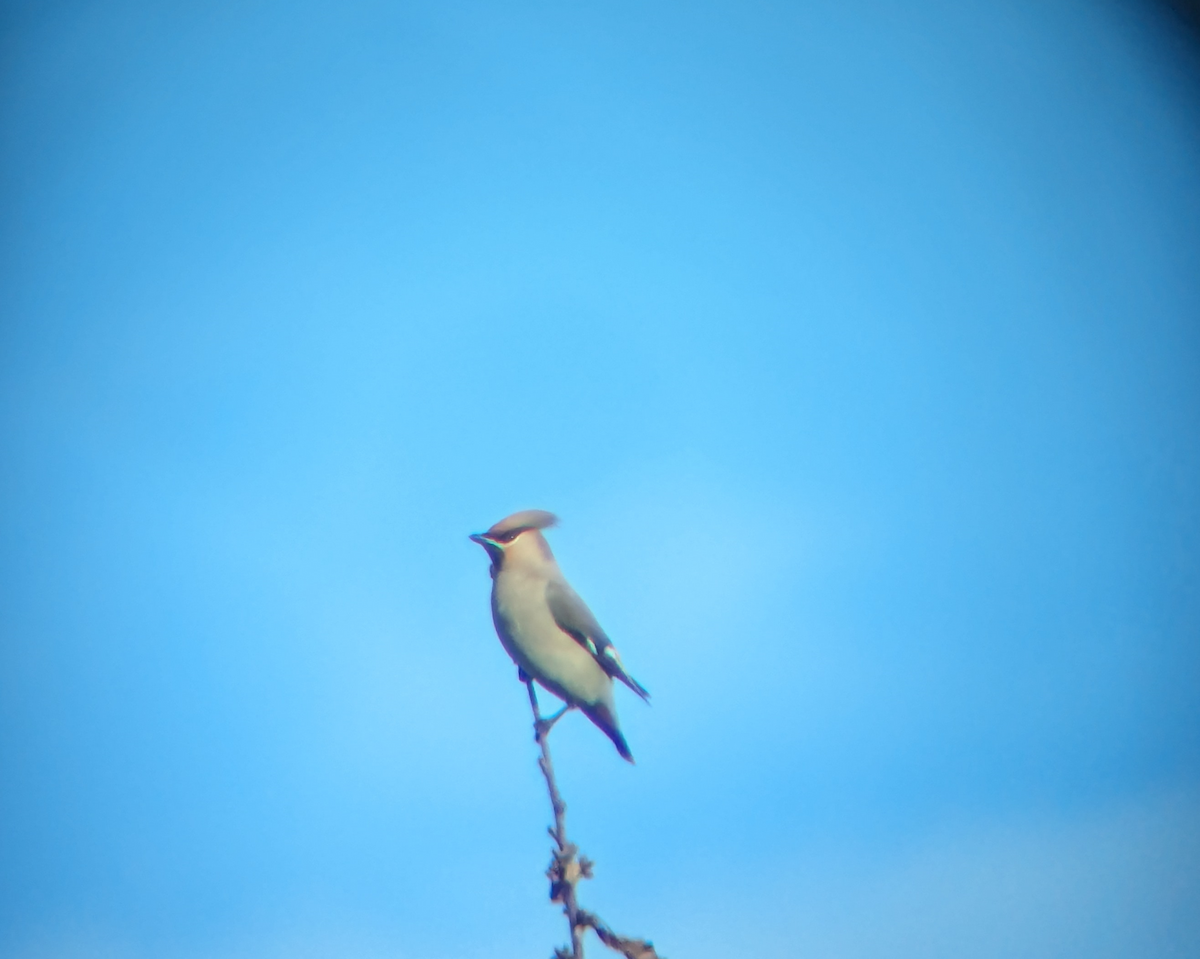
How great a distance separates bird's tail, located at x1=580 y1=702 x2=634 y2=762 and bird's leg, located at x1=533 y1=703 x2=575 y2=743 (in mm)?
39

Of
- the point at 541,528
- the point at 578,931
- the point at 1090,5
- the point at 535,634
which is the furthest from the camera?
the point at 1090,5

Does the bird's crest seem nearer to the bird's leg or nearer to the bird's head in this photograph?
the bird's head

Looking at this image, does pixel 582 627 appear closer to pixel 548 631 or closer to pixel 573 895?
pixel 548 631

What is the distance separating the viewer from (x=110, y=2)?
7.43 feet

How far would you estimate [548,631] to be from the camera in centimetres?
186

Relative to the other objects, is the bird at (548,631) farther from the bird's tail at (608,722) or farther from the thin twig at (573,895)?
the thin twig at (573,895)

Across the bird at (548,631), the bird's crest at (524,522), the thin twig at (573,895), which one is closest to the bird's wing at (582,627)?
the bird at (548,631)

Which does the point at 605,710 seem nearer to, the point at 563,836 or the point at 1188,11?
the point at 563,836

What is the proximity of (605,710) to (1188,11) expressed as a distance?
2651 millimetres

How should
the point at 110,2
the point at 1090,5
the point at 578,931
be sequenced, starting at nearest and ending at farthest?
the point at 578,931, the point at 110,2, the point at 1090,5

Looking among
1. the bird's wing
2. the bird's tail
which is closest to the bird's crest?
the bird's wing

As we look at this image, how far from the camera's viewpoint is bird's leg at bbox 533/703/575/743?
5.19 ft

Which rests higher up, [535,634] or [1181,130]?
[1181,130]

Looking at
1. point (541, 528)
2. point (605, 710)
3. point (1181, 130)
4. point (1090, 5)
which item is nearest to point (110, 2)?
point (541, 528)
